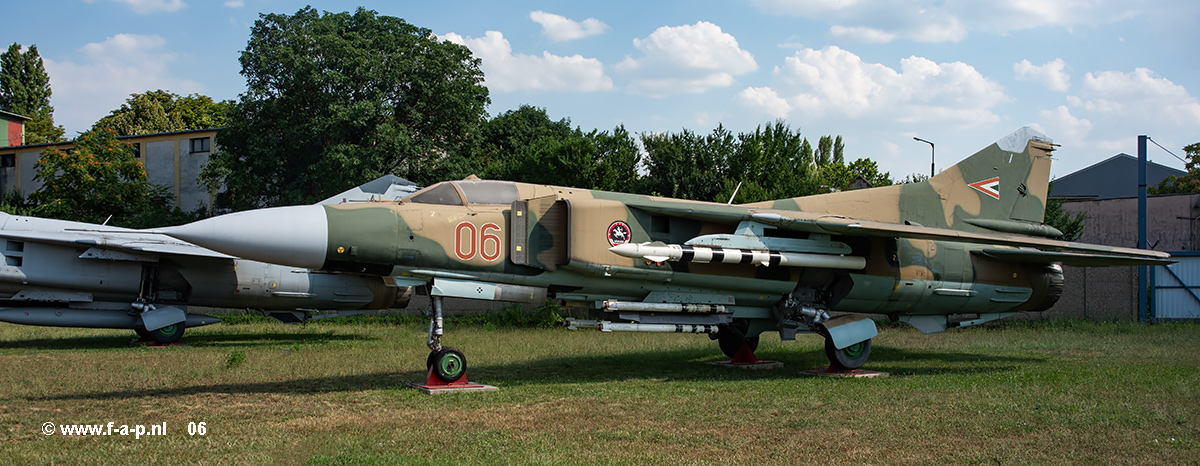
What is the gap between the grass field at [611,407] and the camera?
614 cm

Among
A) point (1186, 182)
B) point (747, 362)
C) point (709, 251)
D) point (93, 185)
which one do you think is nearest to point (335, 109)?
point (93, 185)

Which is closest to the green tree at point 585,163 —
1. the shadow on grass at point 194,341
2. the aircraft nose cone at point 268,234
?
the shadow on grass at point 194,341

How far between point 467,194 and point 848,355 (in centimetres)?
585

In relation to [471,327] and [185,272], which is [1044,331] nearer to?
[471,327]

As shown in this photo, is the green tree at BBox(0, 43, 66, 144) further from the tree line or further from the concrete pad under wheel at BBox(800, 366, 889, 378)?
the concrete pad under wheel at BBox(800, 366, 889, 378)

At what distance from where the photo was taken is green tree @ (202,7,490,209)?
29125mm

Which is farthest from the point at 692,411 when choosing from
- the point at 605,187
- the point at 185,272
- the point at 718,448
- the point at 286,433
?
the point at 605,187

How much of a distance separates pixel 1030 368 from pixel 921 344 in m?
4.47

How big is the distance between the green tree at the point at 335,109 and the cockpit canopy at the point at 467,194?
19.0m

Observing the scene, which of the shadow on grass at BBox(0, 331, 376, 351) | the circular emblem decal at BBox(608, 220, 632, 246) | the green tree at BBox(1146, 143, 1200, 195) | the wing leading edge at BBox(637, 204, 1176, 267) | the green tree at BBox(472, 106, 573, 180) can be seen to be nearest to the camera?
the circular emblem decal at BBox(608, 220, 632, 246)

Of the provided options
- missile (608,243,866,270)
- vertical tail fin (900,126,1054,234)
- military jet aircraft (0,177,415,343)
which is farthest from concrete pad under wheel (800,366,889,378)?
military jet aircraft (0,177,415,343)

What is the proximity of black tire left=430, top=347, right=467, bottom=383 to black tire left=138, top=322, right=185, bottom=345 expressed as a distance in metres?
9.38

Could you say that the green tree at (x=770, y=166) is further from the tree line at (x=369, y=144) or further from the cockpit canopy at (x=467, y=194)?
the cockpit canopy at (x=467, y=194)

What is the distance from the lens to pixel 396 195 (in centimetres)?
1558
